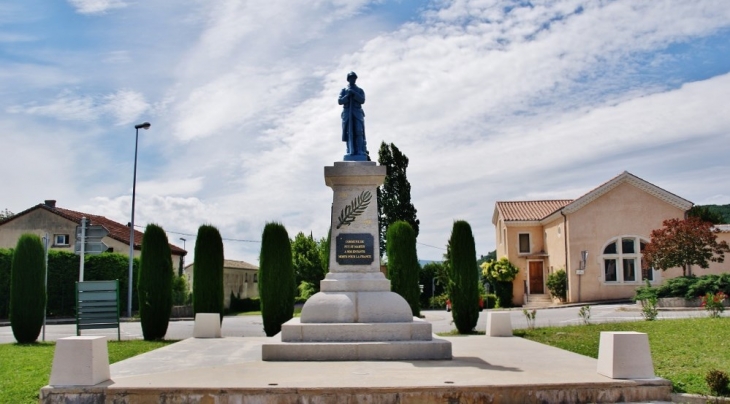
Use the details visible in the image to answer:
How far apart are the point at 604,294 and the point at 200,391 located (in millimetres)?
31276

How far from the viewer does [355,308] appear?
11461 millimetres

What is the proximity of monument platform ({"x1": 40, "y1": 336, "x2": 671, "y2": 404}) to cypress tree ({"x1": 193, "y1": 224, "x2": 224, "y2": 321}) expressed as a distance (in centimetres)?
819

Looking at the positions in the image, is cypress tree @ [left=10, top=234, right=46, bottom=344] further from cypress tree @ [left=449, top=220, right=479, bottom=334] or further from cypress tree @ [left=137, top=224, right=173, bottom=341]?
cypress tree @ [left=449, top=220, right=479, bottom=334]

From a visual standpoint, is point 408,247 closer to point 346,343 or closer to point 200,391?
point 346,343

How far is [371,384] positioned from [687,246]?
25412 mm

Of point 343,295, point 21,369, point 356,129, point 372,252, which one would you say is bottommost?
point 21,369

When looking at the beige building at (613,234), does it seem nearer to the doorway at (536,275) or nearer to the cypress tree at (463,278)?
the doorway at (536,275)

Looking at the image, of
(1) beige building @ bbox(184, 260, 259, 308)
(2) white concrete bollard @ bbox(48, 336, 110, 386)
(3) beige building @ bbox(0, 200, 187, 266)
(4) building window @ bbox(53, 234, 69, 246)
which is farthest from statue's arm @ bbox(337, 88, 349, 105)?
(1) beige building @ bbox(184, 260, 259, 308)

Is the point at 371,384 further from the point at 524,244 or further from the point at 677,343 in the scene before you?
the point at 524,244

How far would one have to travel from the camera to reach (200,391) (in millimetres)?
7613

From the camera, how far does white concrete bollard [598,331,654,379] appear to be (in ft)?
26.3

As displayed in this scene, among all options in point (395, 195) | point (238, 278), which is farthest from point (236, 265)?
point (395, 195)

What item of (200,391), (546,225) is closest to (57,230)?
(546,225)

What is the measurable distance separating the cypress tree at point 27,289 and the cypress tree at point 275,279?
5998 millimetres
